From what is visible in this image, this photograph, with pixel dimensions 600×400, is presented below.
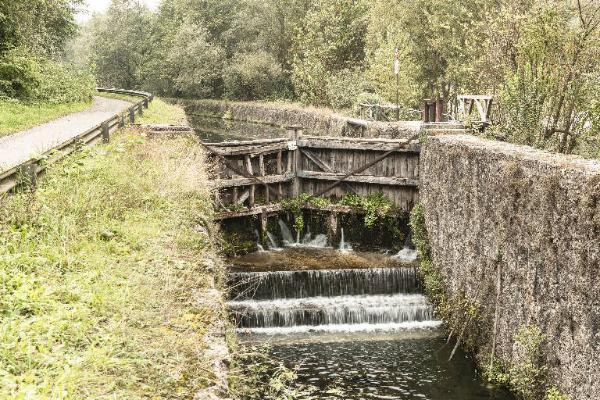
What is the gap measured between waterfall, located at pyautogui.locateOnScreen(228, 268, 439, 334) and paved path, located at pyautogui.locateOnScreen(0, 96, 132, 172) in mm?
5028

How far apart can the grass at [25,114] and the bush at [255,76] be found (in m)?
24.0

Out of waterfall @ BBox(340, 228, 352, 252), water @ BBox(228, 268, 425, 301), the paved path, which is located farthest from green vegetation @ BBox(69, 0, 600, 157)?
the paved path

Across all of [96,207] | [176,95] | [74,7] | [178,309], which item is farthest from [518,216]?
[176,95]

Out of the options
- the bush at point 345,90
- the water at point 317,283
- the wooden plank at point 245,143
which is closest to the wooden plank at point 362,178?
the wooden plank at point 245,143

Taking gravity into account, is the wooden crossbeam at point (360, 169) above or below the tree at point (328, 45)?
below

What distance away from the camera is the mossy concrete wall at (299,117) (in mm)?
20172

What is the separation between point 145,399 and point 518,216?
6617 millimetres

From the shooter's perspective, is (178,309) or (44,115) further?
(44,115)

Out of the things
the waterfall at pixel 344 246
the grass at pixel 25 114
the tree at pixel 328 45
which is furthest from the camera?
the tree at pixel 328 45

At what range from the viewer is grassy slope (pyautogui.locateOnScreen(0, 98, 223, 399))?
4660 millimetres

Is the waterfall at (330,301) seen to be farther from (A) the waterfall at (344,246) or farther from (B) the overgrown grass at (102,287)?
(A) the waterfall at (344,246)

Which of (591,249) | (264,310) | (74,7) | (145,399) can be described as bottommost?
(264,310)

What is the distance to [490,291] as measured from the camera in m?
10.2

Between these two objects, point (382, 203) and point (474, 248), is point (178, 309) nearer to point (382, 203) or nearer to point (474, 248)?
point (474, 248)
